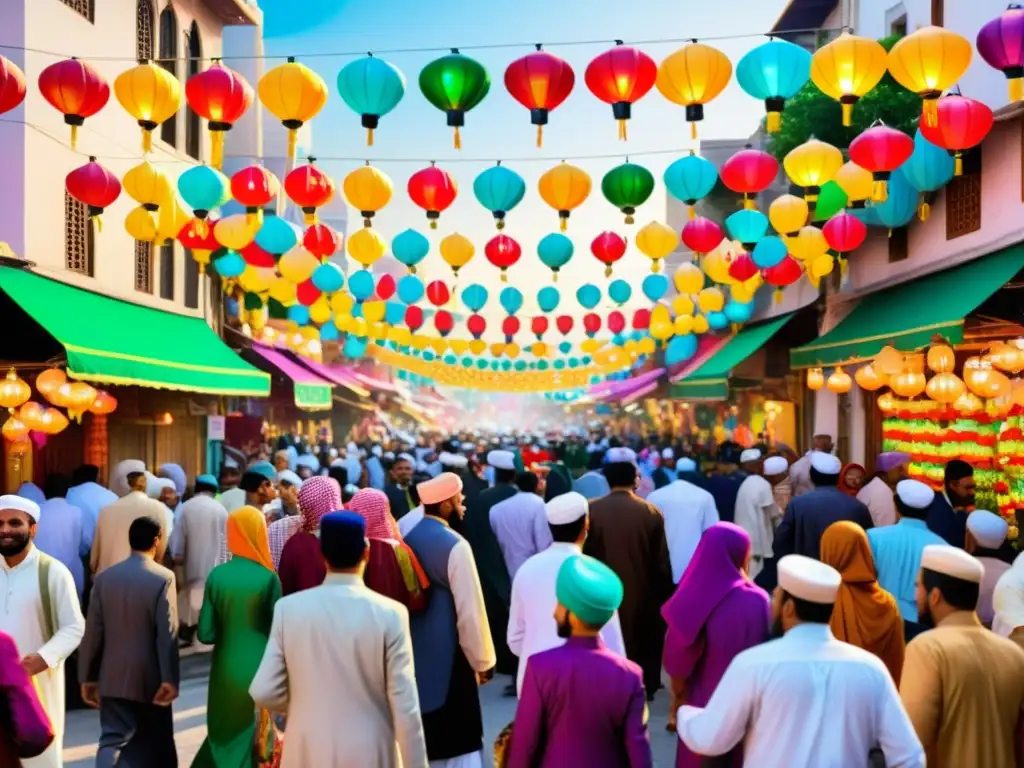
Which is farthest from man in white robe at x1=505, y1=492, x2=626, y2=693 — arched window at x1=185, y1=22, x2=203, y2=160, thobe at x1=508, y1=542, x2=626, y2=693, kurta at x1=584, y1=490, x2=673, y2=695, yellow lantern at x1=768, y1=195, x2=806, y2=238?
arched window at x1=185, y1=22, x2=203, y2=160

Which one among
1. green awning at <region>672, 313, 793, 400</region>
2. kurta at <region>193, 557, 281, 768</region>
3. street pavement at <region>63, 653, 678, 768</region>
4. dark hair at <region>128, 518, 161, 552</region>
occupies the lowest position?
street pavement at <region>63, 653, 678, 768</region>

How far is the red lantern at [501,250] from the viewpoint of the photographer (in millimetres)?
15656

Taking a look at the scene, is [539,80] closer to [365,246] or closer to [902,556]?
[902,556]

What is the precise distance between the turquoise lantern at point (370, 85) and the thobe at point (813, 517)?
4.78m

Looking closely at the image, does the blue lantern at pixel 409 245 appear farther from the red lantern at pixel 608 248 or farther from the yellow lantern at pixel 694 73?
the yellow lantern at pixel 694 73

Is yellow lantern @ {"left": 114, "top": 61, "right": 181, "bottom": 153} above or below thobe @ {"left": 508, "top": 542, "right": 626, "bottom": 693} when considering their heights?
above

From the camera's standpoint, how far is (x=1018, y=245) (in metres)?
12.2

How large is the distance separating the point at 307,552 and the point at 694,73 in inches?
209

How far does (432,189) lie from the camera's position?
11.8 meters

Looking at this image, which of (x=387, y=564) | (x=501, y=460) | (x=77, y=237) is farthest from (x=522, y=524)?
(x=77, y=237)

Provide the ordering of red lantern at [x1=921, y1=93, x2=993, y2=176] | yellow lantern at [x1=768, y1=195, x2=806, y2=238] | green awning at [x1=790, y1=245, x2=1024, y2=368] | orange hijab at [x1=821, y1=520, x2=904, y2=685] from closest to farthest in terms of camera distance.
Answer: orange hijab at [x1=821, y1=520, x2=904, y2=685]
red lantern at [x1=921, y1=93, x2=993, y2=176]
green awning at [x1=790, y1=245, x2=1024, y2=368]
yellow lantern at [x1=768, y1=195, x2=806, y2=238]

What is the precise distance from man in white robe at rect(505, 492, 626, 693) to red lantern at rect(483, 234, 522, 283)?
10071mm

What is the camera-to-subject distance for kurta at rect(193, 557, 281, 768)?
20.1ft

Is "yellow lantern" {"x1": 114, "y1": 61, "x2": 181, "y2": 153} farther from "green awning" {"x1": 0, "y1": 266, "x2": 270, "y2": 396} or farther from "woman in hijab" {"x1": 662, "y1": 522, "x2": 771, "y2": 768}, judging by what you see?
"woman in hijab" {"x1": 662, "y1": 522, "x2": 771, "y2": 768}
